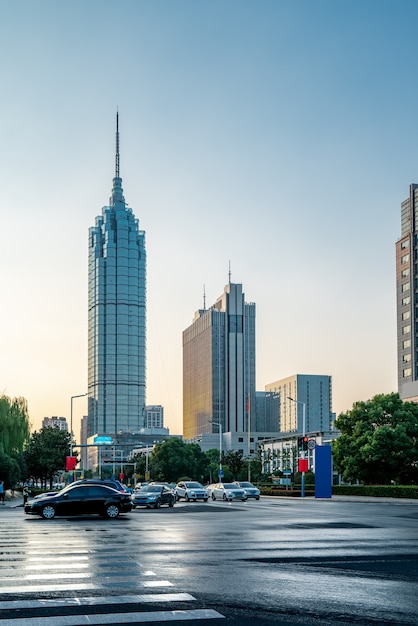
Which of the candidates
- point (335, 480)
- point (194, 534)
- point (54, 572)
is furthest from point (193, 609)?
point (335, 480)

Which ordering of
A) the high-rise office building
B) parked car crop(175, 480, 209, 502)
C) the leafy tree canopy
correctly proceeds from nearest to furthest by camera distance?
1. parked car crop(175, 480, 209, 502)
2. the leafy tree canopy
3. the high-rise office building

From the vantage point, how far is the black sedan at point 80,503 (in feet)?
108

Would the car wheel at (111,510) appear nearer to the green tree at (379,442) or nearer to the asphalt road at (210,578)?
the asphalt road at (210,578)

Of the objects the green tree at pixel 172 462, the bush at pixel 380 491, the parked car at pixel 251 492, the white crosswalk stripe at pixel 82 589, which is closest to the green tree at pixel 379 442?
the bush at pixel 380 491

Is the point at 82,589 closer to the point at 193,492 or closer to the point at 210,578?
the point at 210,578

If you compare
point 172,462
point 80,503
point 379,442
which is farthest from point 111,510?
point 172,462

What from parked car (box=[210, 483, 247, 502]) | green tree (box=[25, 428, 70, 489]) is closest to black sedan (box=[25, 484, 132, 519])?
parked car (box=[210, 483, 247, 502])

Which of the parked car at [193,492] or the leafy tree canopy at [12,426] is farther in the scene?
the leafy tree canopy at [12,426]

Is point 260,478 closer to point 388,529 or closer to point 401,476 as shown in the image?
point 401,476

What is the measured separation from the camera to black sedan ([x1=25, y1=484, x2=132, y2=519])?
32.8 meters

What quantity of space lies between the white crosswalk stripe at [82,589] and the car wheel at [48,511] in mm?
14238

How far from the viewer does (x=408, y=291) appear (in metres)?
155

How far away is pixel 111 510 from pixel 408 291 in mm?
130125

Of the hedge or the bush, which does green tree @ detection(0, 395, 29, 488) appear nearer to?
the hedge
